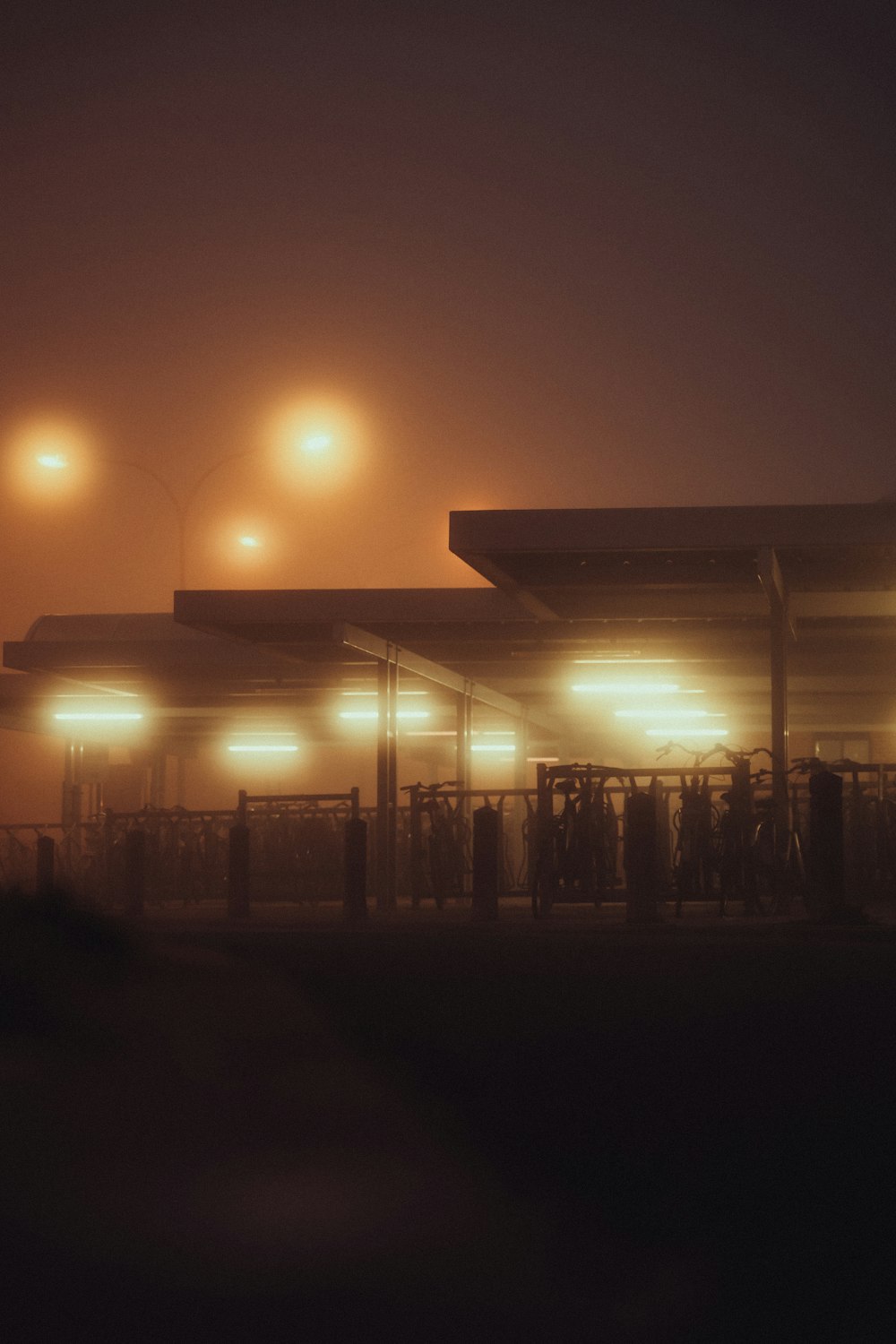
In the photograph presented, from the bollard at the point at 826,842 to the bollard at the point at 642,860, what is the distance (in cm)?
160

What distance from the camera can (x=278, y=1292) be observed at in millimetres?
4641

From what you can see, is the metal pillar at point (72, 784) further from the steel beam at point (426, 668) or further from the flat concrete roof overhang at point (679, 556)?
the flat concrete roof overhang at point (679, 556)

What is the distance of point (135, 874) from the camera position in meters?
19.2

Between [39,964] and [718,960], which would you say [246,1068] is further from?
[718,960]

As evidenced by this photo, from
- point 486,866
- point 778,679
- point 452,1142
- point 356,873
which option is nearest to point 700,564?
point 778,679

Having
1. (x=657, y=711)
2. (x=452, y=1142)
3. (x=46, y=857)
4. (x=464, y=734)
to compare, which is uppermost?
(x=657, y=711)

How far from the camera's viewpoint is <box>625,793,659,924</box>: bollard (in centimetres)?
1461

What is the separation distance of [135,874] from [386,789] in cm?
373

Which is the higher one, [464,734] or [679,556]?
[679,556]

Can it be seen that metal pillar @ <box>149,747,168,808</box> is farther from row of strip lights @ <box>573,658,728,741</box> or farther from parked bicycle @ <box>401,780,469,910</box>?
parked bicycle @ <box>401,780,469,910</box>

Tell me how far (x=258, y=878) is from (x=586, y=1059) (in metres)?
15.3

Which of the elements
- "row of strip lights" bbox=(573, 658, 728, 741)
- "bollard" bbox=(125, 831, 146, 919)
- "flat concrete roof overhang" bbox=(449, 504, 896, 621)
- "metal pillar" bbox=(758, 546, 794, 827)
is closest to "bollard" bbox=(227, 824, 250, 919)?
"bollard" bbox=(125, 831, 146, 919)

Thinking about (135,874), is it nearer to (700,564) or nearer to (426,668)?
(426,668)

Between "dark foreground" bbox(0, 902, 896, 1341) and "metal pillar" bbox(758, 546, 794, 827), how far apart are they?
575cm
